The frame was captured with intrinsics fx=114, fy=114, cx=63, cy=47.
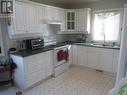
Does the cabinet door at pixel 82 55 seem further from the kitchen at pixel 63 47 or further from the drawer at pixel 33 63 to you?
the drawer at pixel 33 63

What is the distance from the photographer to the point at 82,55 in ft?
13.4

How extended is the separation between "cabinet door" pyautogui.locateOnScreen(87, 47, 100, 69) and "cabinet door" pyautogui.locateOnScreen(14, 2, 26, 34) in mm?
2253

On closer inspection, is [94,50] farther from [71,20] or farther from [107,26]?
[71,20]

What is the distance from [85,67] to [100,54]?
2.53 ft

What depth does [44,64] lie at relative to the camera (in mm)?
3129

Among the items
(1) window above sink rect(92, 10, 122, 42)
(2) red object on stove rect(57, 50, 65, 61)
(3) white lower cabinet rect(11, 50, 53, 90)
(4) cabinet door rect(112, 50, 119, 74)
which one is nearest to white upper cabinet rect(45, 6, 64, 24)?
(2) red object on stove rect(57, 50, 65, 61)

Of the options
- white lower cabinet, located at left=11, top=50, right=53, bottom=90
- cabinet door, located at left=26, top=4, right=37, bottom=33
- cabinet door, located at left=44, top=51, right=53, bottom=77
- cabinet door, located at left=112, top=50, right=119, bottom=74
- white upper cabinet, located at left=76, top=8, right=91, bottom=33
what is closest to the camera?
white lower cabinet, located at left=11, top=50, right=53, bottom=90

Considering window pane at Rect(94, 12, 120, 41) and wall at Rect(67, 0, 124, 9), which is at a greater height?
wall at Rect(67, 0, 124, 9)

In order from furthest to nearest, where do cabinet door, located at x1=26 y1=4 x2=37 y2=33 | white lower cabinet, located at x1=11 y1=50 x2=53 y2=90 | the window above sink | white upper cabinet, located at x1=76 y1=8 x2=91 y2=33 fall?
1. white upper cabinet, located at x1=76 y1=8 x2=91 y2=33
2. the window above sink
3. cabinet door, located at x1=26 y1=4 x2=37 y2=33
4. white lower cabinet, located at x1=11 y1=50 x2=53 y2=90

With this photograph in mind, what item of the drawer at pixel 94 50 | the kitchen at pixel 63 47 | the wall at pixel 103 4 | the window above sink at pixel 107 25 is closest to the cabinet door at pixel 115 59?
the kitchen at pixel 63 47

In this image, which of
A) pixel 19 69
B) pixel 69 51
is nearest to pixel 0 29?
pixel 19 69

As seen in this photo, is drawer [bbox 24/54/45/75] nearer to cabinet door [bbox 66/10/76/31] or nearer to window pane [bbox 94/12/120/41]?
cabinet door [bbox 66/10/76/31]

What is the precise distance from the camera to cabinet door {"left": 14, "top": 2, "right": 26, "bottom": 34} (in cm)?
270

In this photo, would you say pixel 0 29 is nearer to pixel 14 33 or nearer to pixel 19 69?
pixel 14 33
